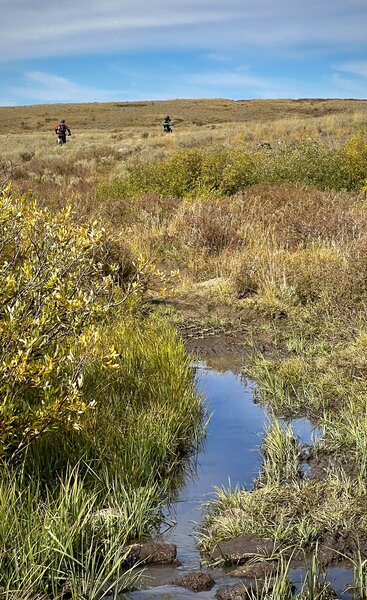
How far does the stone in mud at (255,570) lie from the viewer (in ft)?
13.8

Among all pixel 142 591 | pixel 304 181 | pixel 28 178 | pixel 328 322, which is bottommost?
pixel 142 591

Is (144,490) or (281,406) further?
(281,406)

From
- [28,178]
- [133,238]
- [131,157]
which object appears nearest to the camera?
[133,238]

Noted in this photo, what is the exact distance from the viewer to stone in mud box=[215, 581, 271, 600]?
3955 mm

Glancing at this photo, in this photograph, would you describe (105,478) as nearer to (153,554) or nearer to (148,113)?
(153,554)

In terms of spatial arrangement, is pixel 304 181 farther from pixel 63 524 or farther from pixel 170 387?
pixel 63 524

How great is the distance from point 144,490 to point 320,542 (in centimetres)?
119

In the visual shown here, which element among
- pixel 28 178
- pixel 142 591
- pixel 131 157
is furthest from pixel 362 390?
pixel 131 157

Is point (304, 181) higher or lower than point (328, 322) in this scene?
higher

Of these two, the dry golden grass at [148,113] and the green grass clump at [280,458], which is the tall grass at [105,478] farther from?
the dry golden grass at [148,113]

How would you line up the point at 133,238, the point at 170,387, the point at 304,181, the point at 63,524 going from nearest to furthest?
the point at 63,524
the point at 170,387
the point at 133,238
the point at 304,181

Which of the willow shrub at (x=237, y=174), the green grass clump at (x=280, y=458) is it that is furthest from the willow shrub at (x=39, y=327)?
the willow shrub at (x=237, y=174)

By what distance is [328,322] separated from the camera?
379 inches

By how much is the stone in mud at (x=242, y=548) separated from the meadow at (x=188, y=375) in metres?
0.07
